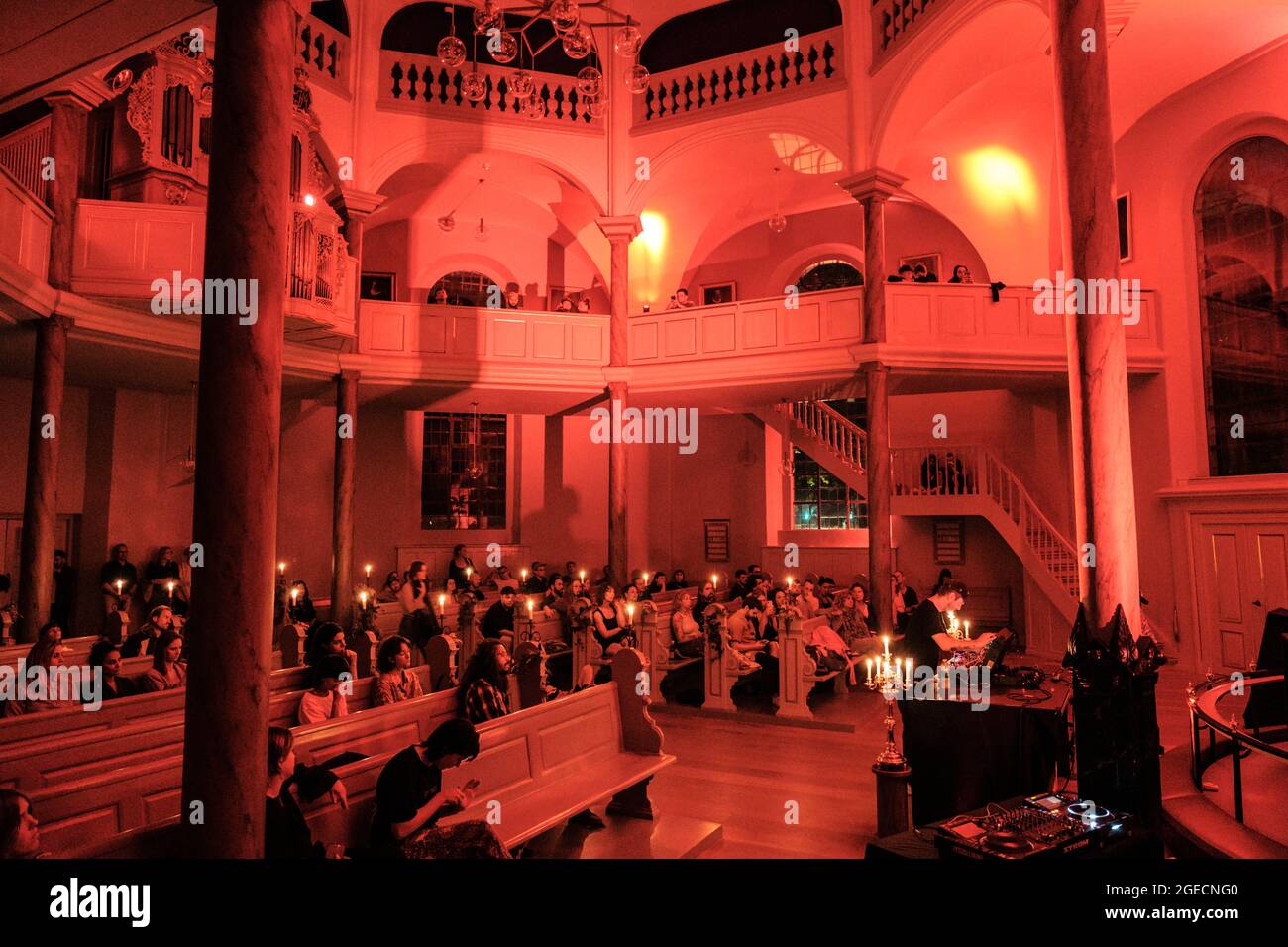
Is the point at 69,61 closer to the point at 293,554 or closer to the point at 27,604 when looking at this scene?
the point at 27,604

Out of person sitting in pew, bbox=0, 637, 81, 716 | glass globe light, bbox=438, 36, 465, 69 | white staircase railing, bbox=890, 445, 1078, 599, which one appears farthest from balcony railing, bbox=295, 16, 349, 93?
white staircase railing, bbox=890, 445, 1078, 599

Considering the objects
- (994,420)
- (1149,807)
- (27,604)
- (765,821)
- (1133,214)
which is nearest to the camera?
(1149,807)

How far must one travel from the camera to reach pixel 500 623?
10523 mm

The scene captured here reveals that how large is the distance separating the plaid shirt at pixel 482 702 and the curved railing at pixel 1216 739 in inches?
159

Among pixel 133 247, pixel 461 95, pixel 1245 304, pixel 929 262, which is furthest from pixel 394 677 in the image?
pixel 929 262

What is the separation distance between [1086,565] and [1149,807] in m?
1.49

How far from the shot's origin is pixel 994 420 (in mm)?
15227

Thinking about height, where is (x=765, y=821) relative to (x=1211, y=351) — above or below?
below

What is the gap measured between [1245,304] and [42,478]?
14.8 m

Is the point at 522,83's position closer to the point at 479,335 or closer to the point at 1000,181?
the point at 479,335

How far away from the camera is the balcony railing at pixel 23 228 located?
746cm

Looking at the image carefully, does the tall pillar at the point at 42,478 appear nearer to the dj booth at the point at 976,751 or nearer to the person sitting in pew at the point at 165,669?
the person sitting in pew at the point at 165,669

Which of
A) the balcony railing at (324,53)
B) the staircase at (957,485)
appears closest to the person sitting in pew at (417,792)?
the staircase at (957,485)
